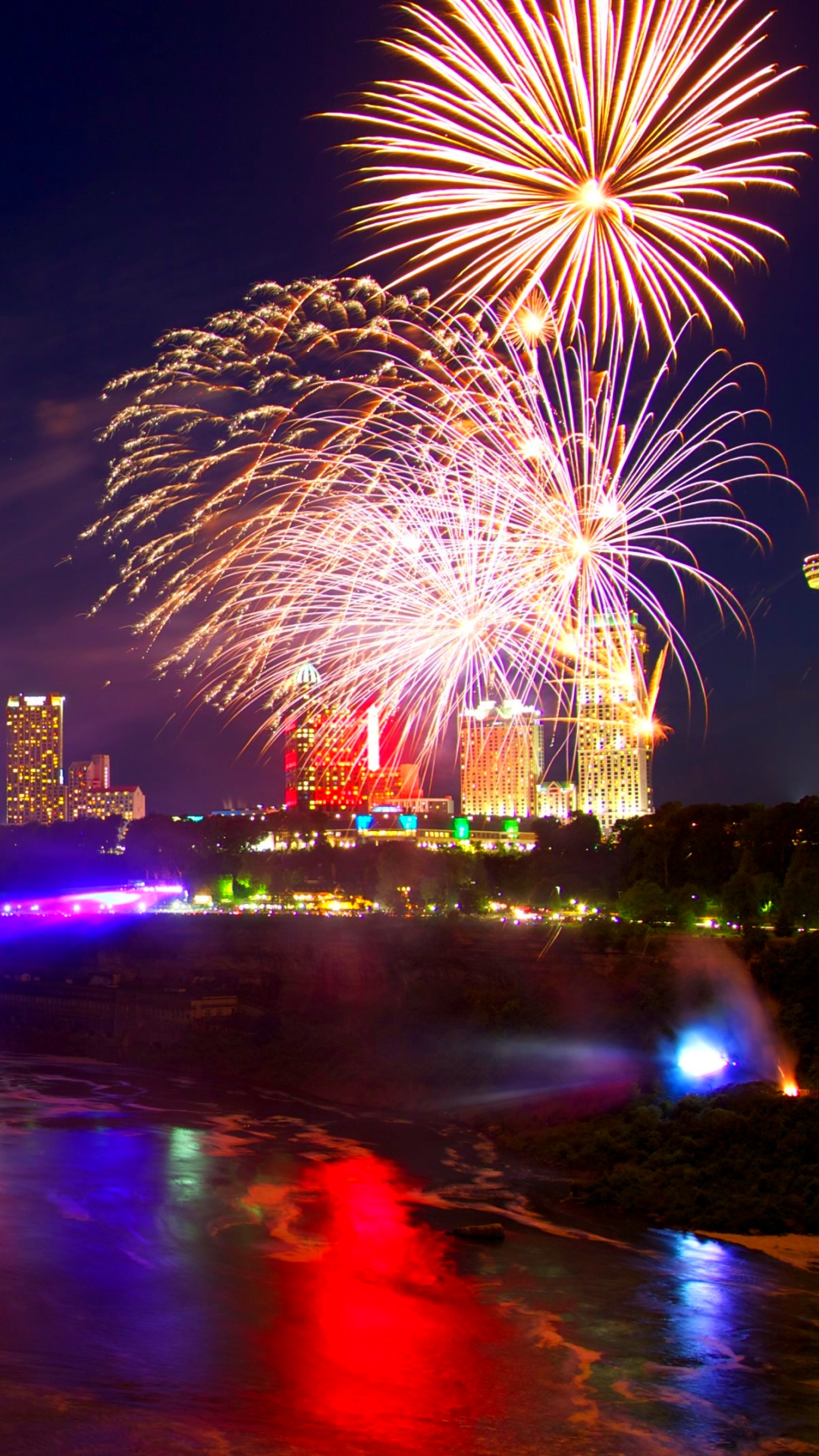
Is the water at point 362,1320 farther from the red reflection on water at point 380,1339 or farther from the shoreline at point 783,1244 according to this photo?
the shoreline at point 783,1244

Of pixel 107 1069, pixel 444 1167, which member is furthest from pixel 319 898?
pixel 444 1167

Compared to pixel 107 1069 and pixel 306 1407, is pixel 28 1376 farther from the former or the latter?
pixel 107 1069

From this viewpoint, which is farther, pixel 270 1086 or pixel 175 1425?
pixel 270 1086

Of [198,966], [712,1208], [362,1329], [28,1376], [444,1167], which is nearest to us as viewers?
[28,1376]

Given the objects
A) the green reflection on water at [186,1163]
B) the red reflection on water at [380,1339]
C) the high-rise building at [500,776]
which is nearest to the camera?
the red reflection on water at [380,1339]

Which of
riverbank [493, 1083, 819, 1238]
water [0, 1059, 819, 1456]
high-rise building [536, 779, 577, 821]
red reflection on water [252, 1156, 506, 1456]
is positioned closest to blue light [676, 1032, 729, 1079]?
riverbank [493, 1083, 819, 1238]

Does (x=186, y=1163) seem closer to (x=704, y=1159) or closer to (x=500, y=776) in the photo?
(x=704, y=1159)

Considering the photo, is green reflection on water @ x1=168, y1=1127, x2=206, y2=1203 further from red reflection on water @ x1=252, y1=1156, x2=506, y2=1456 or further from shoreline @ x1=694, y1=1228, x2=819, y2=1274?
shoreline @ x1=694, y1=1228, x2=819, y2=1274

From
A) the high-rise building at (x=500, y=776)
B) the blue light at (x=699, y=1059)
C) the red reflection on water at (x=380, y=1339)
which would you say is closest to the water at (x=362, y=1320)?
the red reflection on water at (x=380, y=1339)
